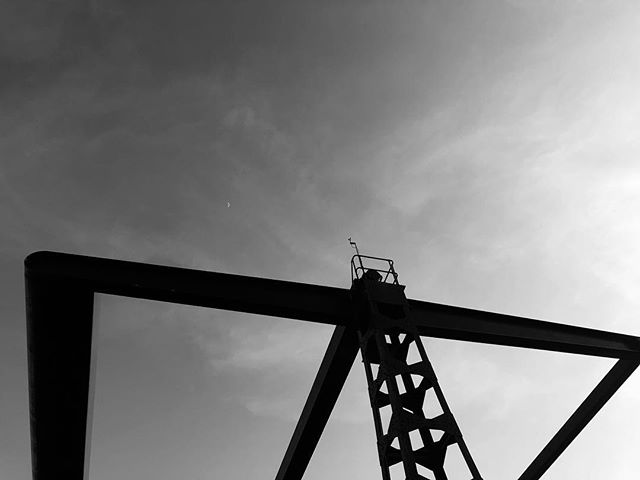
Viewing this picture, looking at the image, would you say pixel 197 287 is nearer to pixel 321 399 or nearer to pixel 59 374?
pixel 59 374

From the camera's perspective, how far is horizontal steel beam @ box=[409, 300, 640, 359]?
978cm

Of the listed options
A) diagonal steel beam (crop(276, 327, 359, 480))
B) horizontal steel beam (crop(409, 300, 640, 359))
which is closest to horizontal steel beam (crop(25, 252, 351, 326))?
diagonal steel beam (crop(276, 327, 359, 480))

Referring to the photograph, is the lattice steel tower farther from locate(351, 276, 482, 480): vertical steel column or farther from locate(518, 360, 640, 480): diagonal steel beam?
locate(518, 360, 640, 480): diagonal steel beam

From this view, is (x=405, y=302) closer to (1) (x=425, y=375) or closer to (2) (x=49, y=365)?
(1) (x=425, y=375)

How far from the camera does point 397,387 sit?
7680 mm

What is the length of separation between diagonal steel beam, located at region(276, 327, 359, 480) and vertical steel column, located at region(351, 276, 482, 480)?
2.15 ft

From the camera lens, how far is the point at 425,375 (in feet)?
26.1

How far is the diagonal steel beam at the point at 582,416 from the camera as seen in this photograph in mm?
11500

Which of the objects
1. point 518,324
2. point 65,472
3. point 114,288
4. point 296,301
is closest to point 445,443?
point 296,301

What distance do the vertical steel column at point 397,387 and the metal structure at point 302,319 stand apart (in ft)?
0.06

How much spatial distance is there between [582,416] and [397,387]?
706 centimetres

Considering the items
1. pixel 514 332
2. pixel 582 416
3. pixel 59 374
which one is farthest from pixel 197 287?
pixel 582 416

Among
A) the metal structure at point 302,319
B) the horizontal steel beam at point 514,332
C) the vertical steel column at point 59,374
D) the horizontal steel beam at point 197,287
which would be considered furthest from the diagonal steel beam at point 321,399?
the vertical steel column at point 59,374

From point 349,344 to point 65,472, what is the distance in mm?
6144
